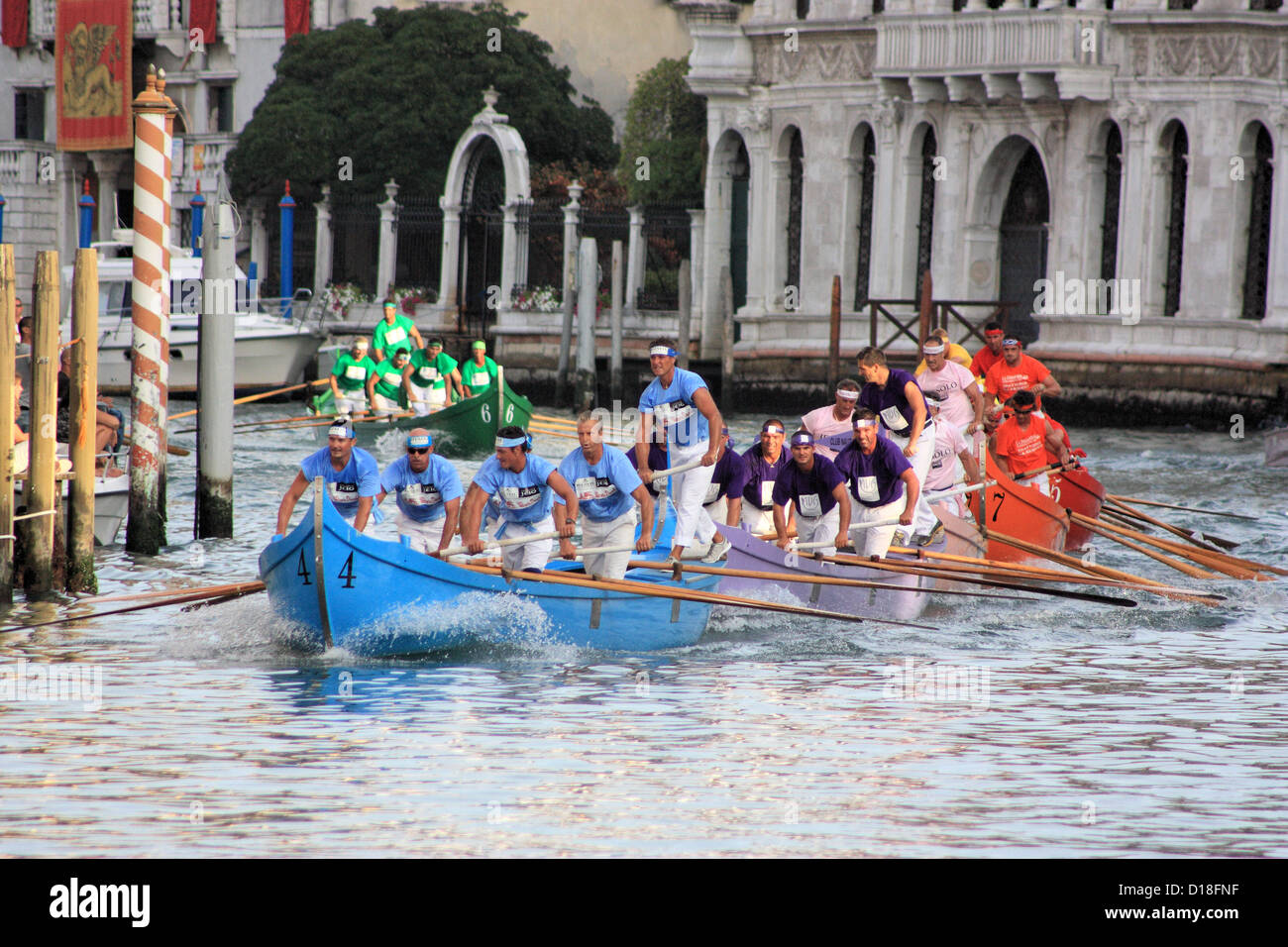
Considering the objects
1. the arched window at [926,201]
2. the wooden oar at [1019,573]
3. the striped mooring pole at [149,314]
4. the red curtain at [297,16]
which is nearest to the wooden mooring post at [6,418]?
the striped mooring pole at [149,314]

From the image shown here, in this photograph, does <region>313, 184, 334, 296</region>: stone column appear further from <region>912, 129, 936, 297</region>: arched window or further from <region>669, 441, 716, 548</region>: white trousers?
<region>669, 441, 716, 548</region>: white trousers

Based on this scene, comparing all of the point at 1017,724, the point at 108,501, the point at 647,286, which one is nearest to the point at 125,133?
the point at 647,286

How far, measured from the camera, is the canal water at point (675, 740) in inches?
377

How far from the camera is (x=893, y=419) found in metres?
16.7

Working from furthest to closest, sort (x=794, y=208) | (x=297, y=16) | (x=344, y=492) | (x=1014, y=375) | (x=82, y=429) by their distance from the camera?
1. (x=297, y=16)
2. (x=794, y=208)
3. (x=1014, y=375)
4. (x=82, y=429)
5. (x=344, y=492)

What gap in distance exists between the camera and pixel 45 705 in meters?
12.3

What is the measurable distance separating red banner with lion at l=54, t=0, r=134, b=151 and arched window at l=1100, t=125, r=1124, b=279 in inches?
1208

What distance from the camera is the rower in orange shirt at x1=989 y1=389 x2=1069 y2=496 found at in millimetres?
18531

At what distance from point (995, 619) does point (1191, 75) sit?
18.2 metres

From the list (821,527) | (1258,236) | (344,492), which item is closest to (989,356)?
(821,527)

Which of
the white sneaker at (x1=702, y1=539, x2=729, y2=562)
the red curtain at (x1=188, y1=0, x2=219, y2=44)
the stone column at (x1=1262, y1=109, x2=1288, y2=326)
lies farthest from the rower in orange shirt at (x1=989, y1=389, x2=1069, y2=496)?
the red curtain at (x1=188, y1=0, x2=219, y2=44)

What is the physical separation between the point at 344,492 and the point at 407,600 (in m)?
1.63

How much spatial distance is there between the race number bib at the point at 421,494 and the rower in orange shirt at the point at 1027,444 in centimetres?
580

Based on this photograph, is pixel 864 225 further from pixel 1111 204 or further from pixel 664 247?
pixel 664 247
